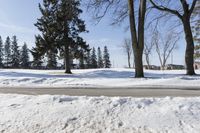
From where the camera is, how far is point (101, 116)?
7.31 m

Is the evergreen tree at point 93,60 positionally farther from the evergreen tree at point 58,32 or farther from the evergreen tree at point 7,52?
the evergreen tree at point 58,32

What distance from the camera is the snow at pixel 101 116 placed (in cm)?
670

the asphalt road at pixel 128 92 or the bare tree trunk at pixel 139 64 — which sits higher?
the bare tree trunk at pixel 139 64

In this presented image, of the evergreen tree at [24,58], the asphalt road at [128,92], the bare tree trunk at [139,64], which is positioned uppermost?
the evergreen tree at [24,58]

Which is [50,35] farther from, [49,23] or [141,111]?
[141,111]

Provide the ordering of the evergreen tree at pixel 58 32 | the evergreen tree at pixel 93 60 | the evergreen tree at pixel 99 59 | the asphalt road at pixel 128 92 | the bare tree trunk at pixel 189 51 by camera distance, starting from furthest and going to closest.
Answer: the evergreen tree at pixel 99 59 < the evergreen tree at pixel 93 60 < the evergreen tree at pixel 58 32 < the bare tree trunk at pixel 189 51 < the asphalt road at pixel 128 92

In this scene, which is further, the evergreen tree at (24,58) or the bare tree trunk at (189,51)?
the evergreen tree at (24,58)

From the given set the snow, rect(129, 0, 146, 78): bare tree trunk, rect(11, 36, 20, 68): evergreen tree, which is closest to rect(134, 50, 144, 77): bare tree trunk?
rect(129, 0, 146, 78): bare tree trunk

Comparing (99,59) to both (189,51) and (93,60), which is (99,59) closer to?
(93,60)

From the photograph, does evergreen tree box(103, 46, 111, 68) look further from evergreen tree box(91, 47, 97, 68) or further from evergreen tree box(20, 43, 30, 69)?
evergreen tree box(20, 43, 30, 69)

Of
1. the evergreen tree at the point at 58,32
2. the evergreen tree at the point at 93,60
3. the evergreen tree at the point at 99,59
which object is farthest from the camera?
the evergreen tree at the point at 99,59

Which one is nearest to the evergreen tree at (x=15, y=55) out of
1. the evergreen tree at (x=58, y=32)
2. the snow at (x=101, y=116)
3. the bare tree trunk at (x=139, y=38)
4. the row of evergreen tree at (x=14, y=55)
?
the row of evergreen tree at (x=14, y=55)

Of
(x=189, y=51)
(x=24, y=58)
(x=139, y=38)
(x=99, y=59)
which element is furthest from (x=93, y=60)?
(x=139, y=38)

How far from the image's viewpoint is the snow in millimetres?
6703
